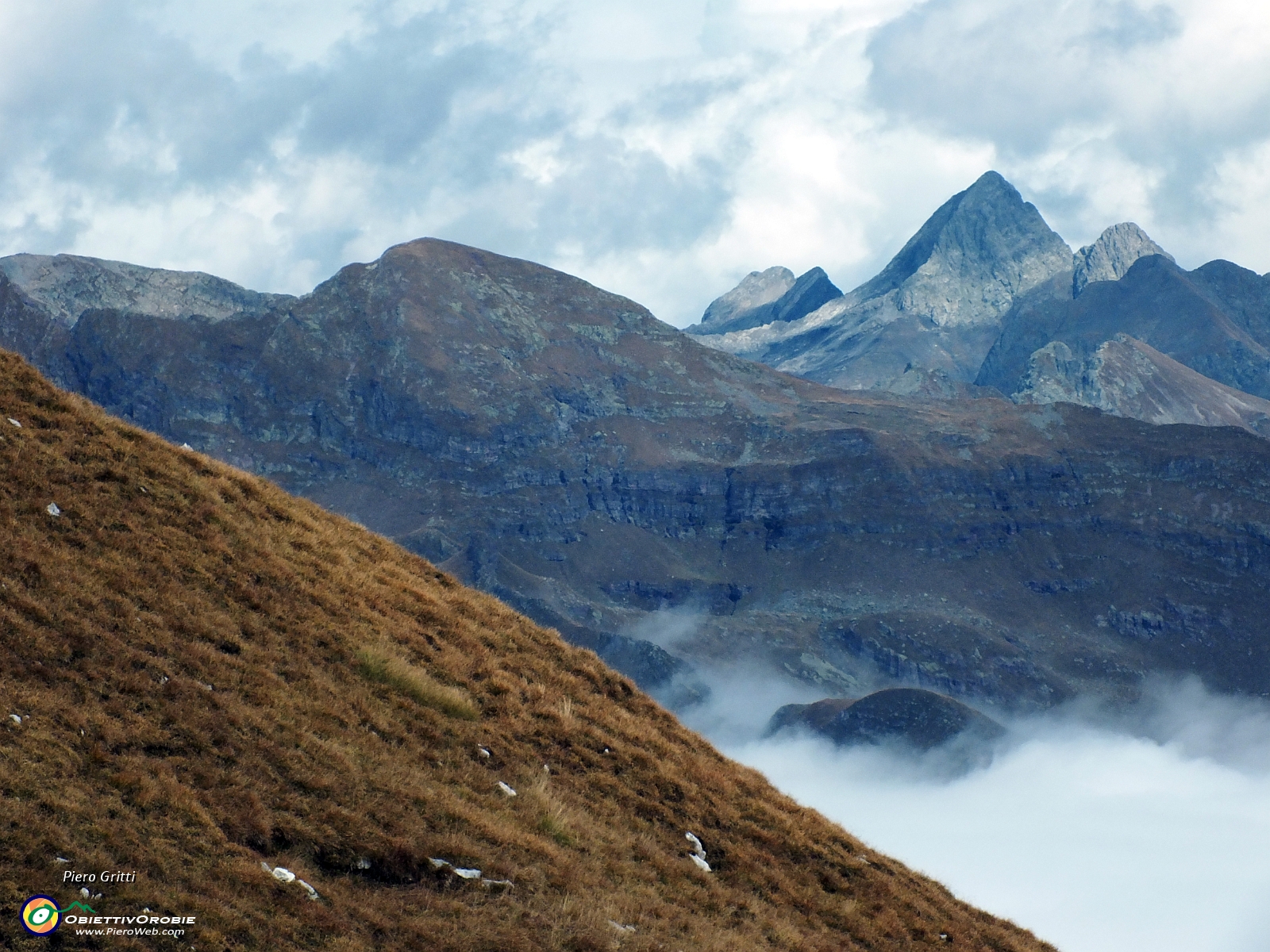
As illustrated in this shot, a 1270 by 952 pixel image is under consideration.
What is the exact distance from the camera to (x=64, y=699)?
1958cm

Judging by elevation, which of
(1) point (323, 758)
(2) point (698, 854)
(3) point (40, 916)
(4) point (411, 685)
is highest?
(4) point (411, 685)

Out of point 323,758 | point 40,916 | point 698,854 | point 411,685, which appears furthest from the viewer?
point 411,685

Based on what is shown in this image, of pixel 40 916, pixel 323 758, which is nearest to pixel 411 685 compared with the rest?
pixel 323 758

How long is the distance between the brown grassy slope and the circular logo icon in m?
0.17

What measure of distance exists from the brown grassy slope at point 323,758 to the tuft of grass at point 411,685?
0.20 ft

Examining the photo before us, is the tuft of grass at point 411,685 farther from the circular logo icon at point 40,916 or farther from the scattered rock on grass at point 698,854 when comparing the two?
the circular logo icon at point 40,916

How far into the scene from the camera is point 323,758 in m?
21.1

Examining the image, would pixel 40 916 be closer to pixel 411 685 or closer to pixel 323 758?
pixel 323 758

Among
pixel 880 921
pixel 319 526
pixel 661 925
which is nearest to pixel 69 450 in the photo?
pixel 319 526

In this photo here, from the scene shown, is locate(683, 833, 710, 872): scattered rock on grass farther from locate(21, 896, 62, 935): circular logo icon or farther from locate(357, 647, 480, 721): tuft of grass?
locate(21, 896, 62, 935): circular logo icon

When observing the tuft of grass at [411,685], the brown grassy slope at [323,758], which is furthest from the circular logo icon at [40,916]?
the tuft of grass at [411,685]

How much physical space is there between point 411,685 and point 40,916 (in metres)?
9.55

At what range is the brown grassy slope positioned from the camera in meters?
18.0

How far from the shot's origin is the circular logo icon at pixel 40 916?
1575 centimetres
